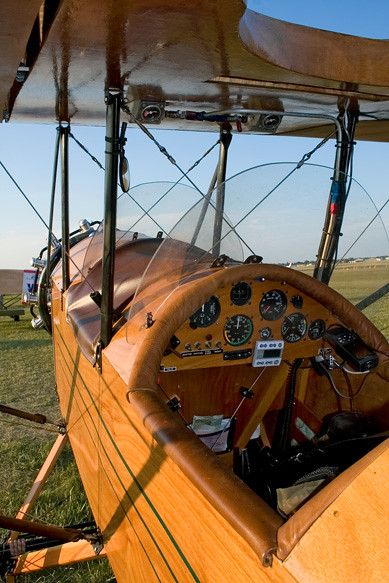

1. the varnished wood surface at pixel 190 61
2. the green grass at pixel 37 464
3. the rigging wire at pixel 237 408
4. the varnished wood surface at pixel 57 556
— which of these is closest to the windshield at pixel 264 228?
the varnished wood surface at pixel 190 61

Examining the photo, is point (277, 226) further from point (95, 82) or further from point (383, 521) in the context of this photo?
point (383, 521)

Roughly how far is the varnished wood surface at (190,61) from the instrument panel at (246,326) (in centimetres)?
113

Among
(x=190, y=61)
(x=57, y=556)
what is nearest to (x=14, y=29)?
(x=190, y=61)

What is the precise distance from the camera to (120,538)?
2664mm

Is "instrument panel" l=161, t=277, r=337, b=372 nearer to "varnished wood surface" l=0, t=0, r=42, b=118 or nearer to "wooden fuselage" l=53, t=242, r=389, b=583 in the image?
"wooden fuselage" l=53, t=242, r=389, b=583

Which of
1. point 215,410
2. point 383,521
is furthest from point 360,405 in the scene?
point 383,521

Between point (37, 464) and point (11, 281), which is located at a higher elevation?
point (37, 464)

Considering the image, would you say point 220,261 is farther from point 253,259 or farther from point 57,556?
point 57,556

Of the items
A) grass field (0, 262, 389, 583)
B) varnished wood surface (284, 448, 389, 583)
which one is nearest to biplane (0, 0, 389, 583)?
varnished wood surface (284, 448, 389, 583)

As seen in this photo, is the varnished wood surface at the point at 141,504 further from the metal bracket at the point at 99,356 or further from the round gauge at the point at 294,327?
the round gauge at the point at 294,327

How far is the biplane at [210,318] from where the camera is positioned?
5.63 feet

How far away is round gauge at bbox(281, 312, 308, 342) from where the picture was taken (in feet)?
10.4

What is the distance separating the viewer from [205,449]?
1.80 m

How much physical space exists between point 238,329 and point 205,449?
51.9 inches
